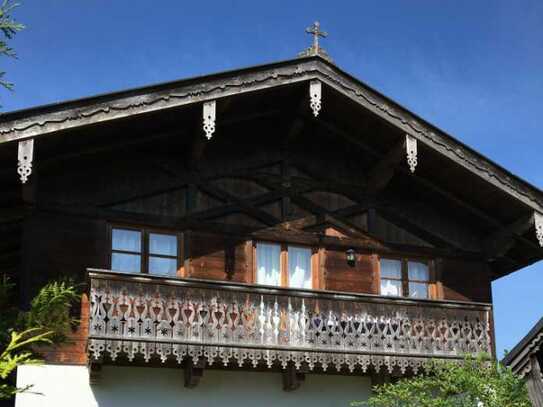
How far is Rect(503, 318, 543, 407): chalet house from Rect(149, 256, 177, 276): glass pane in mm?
6637

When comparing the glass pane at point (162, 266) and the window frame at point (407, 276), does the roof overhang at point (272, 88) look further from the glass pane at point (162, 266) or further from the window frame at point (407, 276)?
the glass pane at point (162, 266)

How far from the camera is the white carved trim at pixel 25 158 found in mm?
16766

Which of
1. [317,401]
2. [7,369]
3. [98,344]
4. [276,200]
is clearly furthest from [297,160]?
[7,369]

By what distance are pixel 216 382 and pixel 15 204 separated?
482 cm

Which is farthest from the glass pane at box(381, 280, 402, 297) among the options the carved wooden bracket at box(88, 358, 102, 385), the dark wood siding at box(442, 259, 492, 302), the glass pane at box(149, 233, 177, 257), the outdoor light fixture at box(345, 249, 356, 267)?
the carved wooden bracket at box(88, 358, 102, 385)

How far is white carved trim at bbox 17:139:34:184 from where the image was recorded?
55.0 feet

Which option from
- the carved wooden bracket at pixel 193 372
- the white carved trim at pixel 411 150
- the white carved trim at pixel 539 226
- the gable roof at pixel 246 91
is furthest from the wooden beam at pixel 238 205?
the white carved trim at pixel 539 226

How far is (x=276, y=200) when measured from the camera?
808 inches

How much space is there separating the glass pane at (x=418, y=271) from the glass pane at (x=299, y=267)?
2.25 m

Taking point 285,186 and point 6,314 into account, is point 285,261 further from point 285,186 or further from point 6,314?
point 6,314

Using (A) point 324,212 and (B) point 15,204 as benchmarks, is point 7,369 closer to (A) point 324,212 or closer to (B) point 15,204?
(B) point 15,204

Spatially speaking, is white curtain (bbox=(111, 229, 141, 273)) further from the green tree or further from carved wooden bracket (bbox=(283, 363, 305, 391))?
carved wooden bracket (bbox=(283, 363, 305, 391))

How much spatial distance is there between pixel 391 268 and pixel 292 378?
11.7 feet

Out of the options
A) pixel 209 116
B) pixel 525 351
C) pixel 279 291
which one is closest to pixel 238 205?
pixel 209 116
